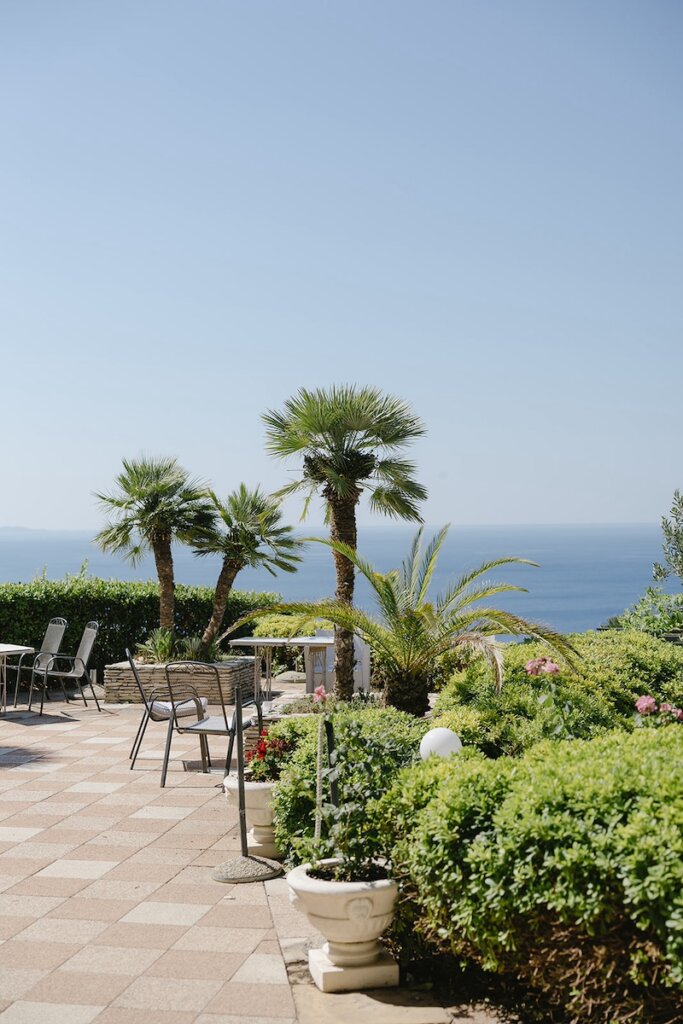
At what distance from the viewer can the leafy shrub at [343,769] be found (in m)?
3.87

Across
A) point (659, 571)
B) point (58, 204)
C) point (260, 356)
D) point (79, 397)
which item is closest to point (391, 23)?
point (58, 204)

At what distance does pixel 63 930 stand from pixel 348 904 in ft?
4.46

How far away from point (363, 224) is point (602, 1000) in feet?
44.6

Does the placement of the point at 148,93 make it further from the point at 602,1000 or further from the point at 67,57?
the point at 602,1000

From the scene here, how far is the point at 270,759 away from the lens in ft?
17.3

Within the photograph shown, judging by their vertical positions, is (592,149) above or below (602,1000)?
above

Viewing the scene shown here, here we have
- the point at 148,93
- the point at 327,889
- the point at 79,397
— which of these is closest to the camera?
the point at 327,889

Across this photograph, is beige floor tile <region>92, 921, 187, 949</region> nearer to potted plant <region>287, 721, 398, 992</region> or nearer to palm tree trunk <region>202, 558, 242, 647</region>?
potted plant <region>287, 721, 398, 992</region>

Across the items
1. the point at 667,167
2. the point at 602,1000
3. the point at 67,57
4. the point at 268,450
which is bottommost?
the point at 602,1000

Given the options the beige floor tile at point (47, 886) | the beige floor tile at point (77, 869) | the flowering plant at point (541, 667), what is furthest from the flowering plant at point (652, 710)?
the beige floor tile at point (47, 886)

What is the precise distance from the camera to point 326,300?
2728 cm

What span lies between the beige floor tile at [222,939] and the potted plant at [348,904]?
33cm

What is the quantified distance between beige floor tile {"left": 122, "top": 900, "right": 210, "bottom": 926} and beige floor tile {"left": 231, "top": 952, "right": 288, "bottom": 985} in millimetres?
508

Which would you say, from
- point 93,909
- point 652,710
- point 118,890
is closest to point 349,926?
point 93,909
